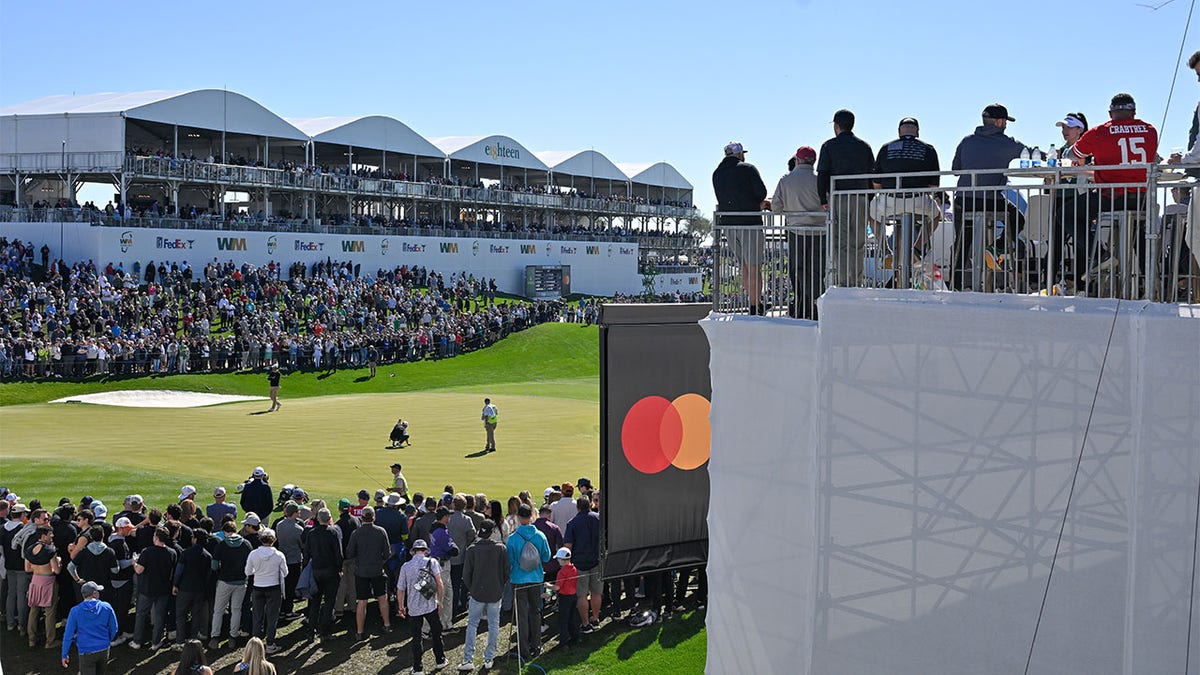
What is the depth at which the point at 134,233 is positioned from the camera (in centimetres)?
4522

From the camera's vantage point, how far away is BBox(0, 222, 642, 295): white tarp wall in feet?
147

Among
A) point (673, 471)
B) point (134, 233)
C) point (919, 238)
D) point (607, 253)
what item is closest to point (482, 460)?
point (673, 471)

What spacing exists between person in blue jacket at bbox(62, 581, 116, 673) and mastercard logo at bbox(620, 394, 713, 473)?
18.4ft

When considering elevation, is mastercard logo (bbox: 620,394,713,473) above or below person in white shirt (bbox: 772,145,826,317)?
below

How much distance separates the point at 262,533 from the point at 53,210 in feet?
126

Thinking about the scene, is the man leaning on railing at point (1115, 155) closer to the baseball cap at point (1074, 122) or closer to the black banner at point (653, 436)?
the baseball cap at point (1074, 122)

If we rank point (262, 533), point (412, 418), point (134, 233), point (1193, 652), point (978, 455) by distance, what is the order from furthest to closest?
point (134, 233) < point (412, 418) < point (262, 533) < point (978, 455) < point (1193, 652)

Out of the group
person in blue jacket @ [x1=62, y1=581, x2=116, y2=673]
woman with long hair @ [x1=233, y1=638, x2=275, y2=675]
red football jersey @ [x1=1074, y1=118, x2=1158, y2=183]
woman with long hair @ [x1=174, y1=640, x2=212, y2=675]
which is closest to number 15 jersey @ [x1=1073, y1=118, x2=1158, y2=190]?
red football jersey @ [x1=1074, y1=118, x2=1158, y2=183]

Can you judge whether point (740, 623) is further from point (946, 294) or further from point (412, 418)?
point (412, 418)

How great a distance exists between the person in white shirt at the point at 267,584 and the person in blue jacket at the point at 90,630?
4.82 ft

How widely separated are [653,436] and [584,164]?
6928 centimetres

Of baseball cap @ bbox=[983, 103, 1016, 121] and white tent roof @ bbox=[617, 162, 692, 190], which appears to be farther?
white tent roof @ bbox=[617, 162, 692, 190]

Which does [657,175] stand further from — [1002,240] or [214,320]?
[1002,240]

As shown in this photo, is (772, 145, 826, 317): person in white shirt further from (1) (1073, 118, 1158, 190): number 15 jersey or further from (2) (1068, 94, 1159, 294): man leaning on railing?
(1) (1073, 118, 1158, 190): number 15 jersey
